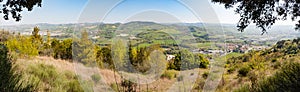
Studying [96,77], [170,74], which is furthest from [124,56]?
[170,74]

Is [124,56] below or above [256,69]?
above

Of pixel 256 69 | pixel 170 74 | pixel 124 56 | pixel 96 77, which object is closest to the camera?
pixel 124 56

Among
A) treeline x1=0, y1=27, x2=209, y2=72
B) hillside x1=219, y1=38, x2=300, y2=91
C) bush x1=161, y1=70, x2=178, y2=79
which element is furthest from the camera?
bush x1=161, y1=70, x2=178, y2=79

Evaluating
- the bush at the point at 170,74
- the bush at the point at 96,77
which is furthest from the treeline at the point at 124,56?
the bush at the point at 170,74

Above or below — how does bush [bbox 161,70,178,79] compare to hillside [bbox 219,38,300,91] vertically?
below

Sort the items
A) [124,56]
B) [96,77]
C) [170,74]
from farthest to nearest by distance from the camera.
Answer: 1. [170,74]
2. [96,77]
3. [124,56]

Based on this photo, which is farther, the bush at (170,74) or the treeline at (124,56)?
the bush at (170,74)

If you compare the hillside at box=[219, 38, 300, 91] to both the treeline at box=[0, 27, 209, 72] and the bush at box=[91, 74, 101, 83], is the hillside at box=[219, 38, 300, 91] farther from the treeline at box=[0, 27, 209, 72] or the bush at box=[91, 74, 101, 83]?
the bush at box=[91, 74, 101, 83]

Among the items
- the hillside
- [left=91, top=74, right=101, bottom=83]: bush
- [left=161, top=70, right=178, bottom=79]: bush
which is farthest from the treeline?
the hillside

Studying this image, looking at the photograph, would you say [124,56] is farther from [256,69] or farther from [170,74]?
[256,69]

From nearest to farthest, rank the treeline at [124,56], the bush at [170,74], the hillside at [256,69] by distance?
the treeline at [124,56] → the hillside at [256,69] → the bush at [170,74]

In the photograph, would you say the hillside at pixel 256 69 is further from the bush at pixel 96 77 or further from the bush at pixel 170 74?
the bush at pixel 96 77

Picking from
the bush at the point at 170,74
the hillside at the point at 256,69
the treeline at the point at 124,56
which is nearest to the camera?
the treeline at the point at 124,56
